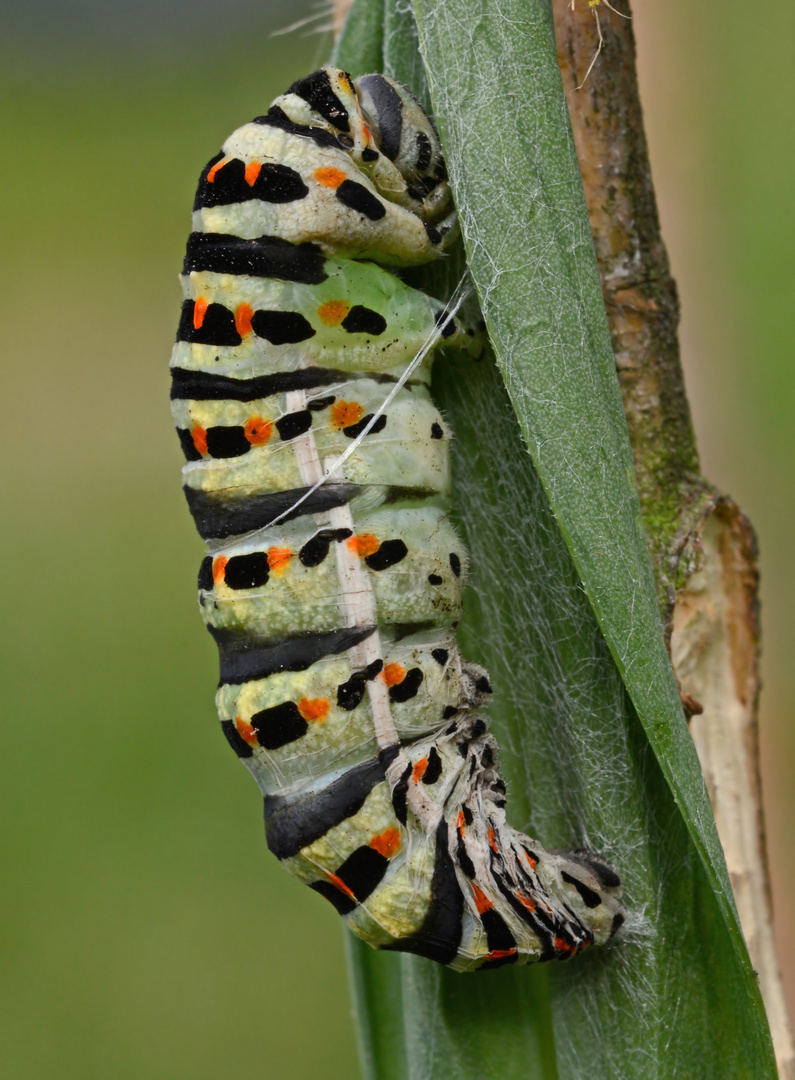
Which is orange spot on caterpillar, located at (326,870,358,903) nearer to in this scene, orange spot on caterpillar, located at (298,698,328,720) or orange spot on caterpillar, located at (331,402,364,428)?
orange spot on caterpillar, located at (298,698,328,720)

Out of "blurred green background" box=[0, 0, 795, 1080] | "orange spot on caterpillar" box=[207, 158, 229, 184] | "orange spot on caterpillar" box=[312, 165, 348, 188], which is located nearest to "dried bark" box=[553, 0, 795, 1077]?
"orange spot on caterpillar" box=[312, 165, 348, 188]

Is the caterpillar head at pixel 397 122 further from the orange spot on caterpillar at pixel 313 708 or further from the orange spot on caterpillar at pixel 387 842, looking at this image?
the orange spot on caterpillar at pixel 387 842

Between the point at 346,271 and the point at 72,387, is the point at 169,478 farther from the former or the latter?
the point at 346,271

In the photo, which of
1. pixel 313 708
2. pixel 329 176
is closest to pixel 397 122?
pixel 329 176

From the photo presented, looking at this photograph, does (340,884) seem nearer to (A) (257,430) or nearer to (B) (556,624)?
(B) (556,624)

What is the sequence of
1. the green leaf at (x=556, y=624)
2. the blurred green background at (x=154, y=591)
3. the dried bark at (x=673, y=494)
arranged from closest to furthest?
the green leaf at (x=556, y=624)
the dried bark at (x=673, y=494)
the blurred green background at (x=154, y=591)

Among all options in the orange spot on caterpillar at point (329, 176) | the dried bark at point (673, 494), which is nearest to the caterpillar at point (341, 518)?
the orange spot on caterpillar at point (329, 176)

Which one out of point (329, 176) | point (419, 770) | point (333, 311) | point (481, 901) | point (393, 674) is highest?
point (329, 176)

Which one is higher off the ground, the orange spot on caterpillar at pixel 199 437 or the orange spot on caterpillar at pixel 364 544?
the orange spot on caterpillar at pixel 199 437
